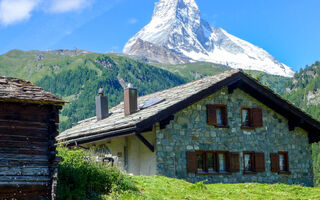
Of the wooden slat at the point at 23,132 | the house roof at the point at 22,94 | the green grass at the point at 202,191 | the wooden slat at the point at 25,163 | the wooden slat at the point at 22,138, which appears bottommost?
the green grass at the point at 202,191

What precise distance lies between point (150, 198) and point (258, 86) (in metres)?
11.0

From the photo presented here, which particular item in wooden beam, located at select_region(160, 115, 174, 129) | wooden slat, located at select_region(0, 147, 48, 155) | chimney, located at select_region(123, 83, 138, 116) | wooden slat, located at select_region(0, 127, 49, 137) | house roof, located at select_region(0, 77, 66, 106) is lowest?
wooden slat, located at select_region(0, 147, 48, 155)

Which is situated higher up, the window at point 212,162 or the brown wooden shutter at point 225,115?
the brown wooden shutter at point 225,115

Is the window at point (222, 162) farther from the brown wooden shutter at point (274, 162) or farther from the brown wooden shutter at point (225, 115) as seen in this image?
the brown wooden shutter at point (274, 162)

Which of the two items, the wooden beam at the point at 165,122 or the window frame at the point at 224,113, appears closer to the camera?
the wooden beam at the point at 165,122

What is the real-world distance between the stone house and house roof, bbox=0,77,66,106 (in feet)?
20.0

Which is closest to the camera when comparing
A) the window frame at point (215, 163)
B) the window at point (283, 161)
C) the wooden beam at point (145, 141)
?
the wooden beam at point (145, 141)

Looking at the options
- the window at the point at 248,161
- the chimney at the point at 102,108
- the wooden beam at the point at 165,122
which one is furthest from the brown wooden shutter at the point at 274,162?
the chimney at the point at 102,108

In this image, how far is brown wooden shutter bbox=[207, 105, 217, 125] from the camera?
21734mm

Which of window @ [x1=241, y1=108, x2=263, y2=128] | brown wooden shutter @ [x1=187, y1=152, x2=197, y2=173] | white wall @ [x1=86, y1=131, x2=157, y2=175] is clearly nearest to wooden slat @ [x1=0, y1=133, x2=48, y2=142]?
white wall @ [x1=86, y1=131, x2=157, y2=175]

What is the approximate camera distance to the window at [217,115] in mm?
21809

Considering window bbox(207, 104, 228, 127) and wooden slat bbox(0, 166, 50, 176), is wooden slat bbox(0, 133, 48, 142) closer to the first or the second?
wooden slat bbox(0, 166, 50, 176)

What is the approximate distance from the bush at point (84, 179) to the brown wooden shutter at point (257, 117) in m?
9.78

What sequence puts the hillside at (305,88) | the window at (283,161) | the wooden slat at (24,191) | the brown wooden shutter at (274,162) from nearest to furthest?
1. the wooden slat at (24,191)
2. the brown wooden shutter at (274,162)
3. the window at (283,161)
4. the hillside at (305,88)
